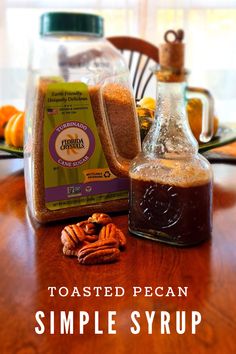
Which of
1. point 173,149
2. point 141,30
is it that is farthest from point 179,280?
point 141,30

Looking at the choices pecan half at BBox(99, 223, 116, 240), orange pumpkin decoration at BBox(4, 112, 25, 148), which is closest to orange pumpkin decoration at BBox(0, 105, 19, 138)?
orange pumpkin decoration at BBox(4, 112, 25, 148)

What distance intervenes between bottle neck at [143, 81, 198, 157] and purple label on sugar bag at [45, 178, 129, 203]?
0.12 meters

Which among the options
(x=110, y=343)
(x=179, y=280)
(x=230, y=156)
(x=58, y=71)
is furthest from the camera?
(x=230, y=156)

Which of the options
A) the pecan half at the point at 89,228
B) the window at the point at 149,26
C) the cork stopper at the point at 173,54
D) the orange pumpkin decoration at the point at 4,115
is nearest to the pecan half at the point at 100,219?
the pecan half at the point at 89,228

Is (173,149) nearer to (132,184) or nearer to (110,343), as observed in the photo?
(132,184)

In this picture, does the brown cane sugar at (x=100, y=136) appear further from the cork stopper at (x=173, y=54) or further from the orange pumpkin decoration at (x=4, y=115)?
the orange pumpkin decoration at (x=4, y=115)

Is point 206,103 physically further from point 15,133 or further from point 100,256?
point 15,133

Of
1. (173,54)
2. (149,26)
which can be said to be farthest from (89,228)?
(149,26)

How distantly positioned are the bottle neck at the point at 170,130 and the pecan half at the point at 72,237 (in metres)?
0.13

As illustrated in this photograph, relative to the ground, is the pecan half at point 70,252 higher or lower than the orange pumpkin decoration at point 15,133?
lower

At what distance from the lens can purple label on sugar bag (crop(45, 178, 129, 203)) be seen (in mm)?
612

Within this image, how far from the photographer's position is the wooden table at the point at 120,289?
352mm

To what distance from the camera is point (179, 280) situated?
1.49 ft

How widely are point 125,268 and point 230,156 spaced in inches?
22.8
